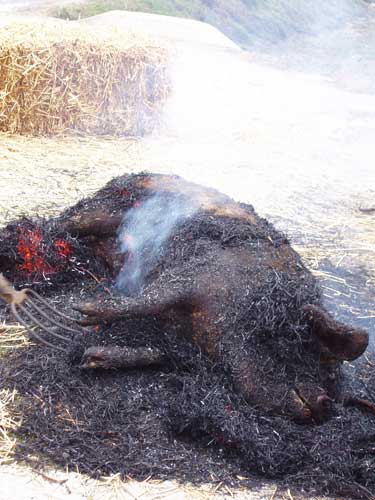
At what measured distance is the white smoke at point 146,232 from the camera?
449 centimetres

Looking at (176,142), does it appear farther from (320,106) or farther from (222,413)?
(222,413)

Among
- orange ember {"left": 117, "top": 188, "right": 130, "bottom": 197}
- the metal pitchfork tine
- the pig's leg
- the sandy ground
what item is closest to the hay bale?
the sandy ground

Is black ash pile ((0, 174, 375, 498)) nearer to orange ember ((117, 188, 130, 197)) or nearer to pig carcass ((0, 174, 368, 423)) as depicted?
pig carcass ((0, 174, 368, 423))

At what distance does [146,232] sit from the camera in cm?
466

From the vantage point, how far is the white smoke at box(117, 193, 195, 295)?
14.7ft

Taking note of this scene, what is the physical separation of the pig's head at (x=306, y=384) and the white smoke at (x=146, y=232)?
1.21 m

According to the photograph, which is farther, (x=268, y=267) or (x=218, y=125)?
(x=218, y=125)

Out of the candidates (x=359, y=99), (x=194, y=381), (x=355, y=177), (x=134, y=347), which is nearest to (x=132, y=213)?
(x=134, y=347)

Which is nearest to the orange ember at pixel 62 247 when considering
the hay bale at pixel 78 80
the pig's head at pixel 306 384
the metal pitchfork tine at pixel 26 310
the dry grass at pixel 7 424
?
the metal pitchfork tine at pixel 26 310

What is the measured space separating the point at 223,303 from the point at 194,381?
1.48 ft

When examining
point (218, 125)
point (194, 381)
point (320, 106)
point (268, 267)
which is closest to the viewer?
point (194, 381)

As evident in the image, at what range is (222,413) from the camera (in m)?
3.41

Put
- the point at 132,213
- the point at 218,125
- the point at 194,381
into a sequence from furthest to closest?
the point at 218,125 → the point at 132,213 → the point at 194,381

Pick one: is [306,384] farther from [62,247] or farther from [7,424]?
[62,247]
